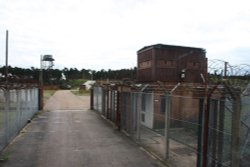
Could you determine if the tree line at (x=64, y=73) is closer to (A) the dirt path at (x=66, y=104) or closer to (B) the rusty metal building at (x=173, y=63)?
(A) the dirt path at (x=66, y=104)

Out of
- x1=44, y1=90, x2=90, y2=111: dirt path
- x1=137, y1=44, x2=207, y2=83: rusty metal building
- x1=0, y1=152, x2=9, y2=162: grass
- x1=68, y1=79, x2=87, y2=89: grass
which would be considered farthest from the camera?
x1=68, y1=79, x2=87, y2=89: grass

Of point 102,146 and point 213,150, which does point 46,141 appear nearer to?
point 102,146

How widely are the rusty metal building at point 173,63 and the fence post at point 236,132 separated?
14.5m

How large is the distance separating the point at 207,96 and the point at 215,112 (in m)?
0.35

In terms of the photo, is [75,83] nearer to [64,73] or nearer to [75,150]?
[64,73]

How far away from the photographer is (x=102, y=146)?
36.5ft

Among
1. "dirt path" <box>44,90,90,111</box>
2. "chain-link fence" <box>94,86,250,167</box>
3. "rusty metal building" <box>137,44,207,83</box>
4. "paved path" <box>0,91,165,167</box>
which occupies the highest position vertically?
"rusty metal building" <box>137,44,207,83</box>

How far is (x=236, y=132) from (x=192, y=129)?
12.0ft

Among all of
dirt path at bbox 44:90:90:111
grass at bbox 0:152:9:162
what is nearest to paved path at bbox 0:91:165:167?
grass at bbox 0:152:9:162

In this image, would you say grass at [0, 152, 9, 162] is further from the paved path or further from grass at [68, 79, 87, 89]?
grass at [68, 79, 87, 89]

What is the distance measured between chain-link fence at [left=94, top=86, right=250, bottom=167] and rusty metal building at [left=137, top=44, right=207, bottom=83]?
474cm

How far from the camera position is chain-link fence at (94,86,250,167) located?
241 inches

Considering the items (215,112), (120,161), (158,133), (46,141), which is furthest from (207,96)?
(46,141)

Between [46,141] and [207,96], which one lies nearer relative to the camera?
[207,96]
